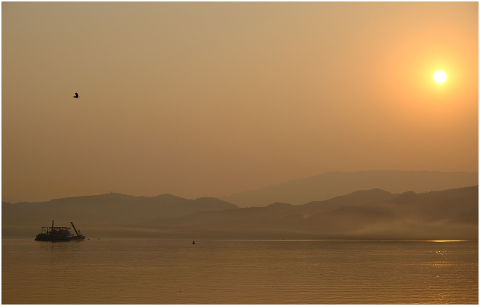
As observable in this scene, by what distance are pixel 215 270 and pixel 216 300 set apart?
3461cm

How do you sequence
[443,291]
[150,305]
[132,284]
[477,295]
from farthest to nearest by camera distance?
[132,284] < [443,291] < [477,295] < [150,305]

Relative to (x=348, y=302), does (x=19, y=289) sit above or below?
above

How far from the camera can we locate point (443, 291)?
65.2 meters

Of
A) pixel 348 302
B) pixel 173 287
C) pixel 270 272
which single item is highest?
pixel 270 272

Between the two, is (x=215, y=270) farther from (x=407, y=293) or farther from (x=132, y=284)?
(x=407, y=293)

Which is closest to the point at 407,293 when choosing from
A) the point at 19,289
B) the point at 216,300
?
the point at 216,300

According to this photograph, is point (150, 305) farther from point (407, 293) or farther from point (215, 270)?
point (215, 270)

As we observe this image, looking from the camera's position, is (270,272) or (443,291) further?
(270,272)

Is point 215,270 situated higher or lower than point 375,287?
higher

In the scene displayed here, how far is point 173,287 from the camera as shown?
67.2 m

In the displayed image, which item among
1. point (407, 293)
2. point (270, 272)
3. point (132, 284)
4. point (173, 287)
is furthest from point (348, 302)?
point (270, 272)

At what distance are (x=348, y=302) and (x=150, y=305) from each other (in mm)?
16488

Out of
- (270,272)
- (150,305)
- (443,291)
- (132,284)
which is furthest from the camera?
(270,272)

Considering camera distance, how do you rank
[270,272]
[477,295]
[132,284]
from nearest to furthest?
1. [477,295]
2. [132,284]
3. [270,272]
